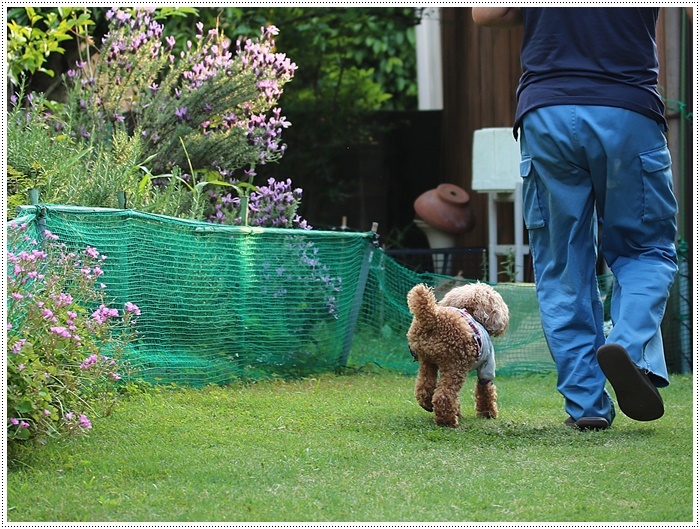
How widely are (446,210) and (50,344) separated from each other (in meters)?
5.88

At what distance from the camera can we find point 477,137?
8234 mm

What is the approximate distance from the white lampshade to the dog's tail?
13.5 ft

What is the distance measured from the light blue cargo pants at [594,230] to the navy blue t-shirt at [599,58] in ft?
0.17

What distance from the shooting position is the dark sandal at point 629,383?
351 cm

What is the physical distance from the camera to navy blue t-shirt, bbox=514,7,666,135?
384 cm

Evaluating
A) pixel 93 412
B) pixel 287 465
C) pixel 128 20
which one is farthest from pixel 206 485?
pixel 128 20

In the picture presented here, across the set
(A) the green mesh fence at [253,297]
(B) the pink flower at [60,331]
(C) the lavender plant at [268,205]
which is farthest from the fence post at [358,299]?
(B) the pink flower at [60,331]

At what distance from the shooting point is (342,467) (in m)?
3.29

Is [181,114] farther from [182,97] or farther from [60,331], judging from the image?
[60,331]

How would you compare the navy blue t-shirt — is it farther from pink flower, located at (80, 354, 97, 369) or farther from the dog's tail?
pink flower, located at (80, 354, 97, 369)

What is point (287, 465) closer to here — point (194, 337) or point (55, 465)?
point (55, 465)

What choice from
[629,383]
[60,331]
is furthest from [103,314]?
[629,383]

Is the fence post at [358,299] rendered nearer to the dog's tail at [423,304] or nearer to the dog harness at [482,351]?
Result: the dog harness at [482,351]

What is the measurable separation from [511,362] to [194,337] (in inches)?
83.4
